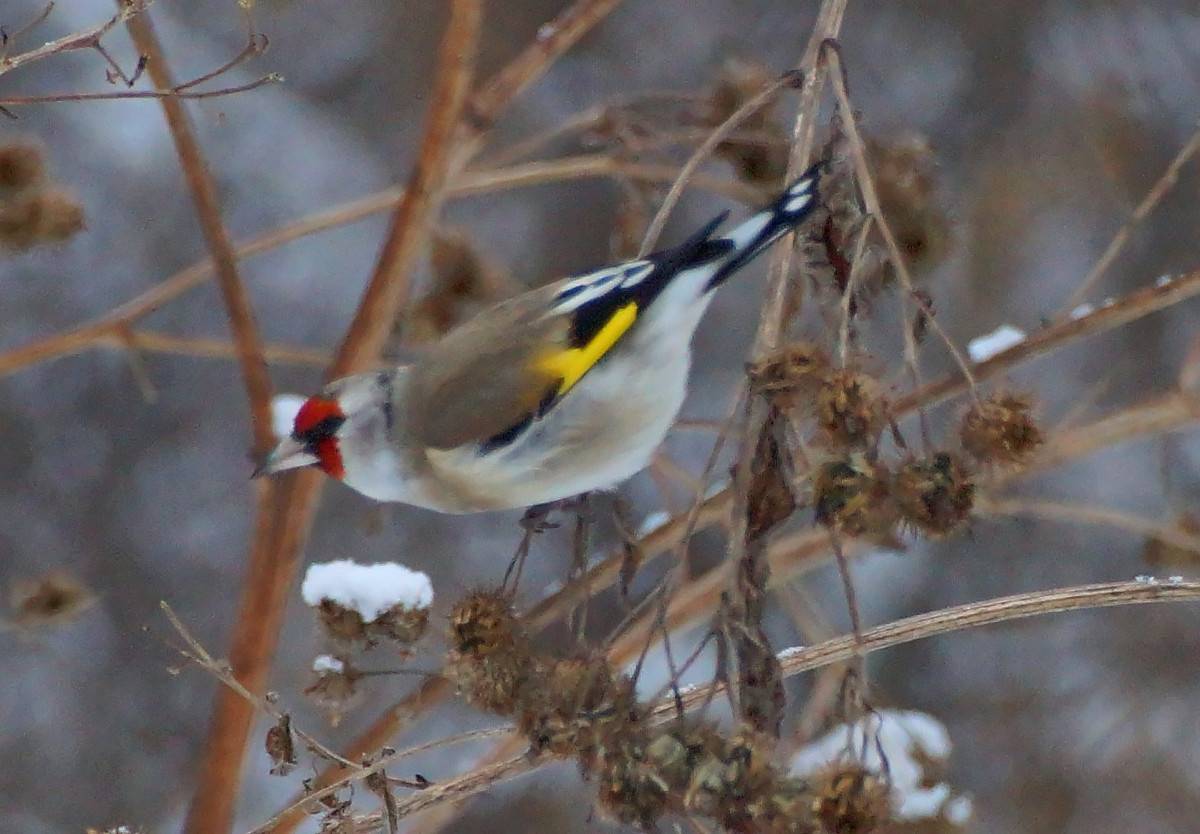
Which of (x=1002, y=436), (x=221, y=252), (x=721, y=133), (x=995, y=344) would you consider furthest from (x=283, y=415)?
(x=1002, y=436)

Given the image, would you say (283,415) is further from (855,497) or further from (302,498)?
(855,497)

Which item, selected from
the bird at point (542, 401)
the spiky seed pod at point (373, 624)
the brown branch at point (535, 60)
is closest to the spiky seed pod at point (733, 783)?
the spiky seed pod at point (373, 624)

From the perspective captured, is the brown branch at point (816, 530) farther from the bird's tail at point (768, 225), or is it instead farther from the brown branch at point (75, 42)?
the brown branch at point (75, 42)

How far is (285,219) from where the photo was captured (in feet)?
12.8

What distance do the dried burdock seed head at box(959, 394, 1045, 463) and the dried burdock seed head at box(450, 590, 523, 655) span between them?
1.40 feet

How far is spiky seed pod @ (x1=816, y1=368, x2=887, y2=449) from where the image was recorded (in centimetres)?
98

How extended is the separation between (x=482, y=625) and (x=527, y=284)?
2.47 m

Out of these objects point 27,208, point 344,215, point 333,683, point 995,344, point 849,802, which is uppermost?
point 27,208

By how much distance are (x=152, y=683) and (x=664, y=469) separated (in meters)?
2.48

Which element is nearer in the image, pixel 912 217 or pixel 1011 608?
pixel 1011 608

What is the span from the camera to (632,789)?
91cm

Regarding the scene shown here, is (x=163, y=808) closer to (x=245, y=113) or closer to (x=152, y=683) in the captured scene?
(x=152, y=683)

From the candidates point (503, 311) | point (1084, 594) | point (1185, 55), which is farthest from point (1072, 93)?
point (1084, 594)

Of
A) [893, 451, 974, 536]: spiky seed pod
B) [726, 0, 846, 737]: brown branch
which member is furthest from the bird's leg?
[893, 451, 974, 536]: spiky seed pod
